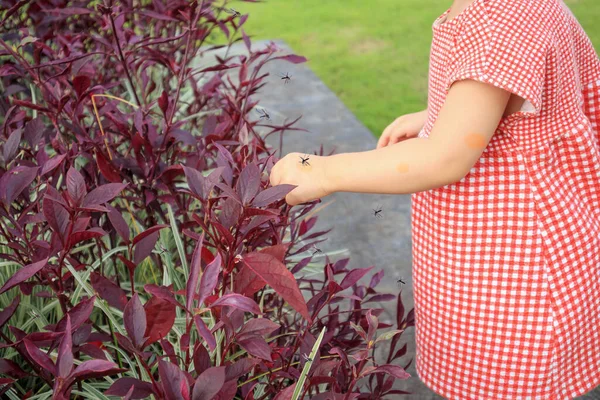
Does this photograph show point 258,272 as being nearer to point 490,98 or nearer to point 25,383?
point 490,98

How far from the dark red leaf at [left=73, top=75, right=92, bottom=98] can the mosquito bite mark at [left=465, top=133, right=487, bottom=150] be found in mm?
663

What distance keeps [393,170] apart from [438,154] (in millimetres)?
80

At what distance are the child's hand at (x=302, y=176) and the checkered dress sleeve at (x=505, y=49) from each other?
0.27 meters

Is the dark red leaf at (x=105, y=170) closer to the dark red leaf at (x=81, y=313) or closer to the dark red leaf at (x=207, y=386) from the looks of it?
the dark red leaf at (x=81, y=313)

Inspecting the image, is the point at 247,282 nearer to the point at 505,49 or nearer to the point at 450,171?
the point at 450,171

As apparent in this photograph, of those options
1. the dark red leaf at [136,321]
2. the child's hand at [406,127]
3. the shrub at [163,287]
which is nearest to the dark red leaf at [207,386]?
the shrub at [163,287]

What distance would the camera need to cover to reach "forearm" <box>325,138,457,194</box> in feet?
3.75

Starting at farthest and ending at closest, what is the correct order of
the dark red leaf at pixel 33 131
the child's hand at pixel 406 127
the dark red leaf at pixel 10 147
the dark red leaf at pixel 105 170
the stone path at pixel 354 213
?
the stone path at pixel 354 213 → the child's hand at pixel 406 127 → the dark red leaf at pixel 33 131 → the dark red leaf at pixel 105 170 → the dark red leaf at pixel 10 147

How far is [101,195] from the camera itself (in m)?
0.89

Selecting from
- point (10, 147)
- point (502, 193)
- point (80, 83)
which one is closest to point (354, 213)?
point (502, 193)

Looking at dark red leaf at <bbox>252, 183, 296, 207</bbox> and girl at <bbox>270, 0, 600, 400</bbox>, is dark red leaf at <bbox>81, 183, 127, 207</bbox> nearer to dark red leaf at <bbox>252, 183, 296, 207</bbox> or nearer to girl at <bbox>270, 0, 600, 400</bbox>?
dark red leaf at <bbox>252, 183, 296, 207</bbox>

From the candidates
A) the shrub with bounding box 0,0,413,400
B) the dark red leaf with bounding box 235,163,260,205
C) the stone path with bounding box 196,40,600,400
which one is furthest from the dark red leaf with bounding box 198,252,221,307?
the stone path with bounding box 196,40,600,400

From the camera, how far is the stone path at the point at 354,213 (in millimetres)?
2213

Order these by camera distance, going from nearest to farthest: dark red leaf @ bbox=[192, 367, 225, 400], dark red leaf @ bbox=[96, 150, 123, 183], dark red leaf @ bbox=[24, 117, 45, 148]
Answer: dark red leaf @ bbox=[192, 367, 225, 400], dark red leaf @ bbox=[96, 150, 123, 183], dark red leaf @ bbox=[24, 117, 45, 148]
